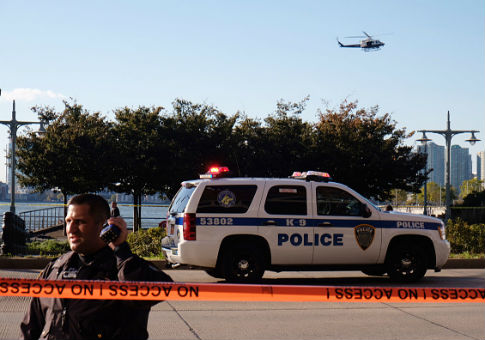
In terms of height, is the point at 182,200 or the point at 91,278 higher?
the point at 182,200

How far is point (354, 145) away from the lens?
31.8m

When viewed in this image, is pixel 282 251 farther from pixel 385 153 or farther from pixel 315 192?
pixel 385 153

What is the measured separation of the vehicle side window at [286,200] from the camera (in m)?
10.6

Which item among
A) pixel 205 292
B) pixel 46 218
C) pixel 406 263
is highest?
pixel 205 292

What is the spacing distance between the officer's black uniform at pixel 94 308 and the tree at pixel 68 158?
2599 centimetres

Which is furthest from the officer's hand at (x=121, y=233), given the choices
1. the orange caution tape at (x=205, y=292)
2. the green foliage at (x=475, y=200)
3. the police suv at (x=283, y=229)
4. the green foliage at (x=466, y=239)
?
the green foliage at (x=475, y=200)

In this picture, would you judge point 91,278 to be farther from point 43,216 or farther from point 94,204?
point 43,216

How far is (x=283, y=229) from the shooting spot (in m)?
10.5

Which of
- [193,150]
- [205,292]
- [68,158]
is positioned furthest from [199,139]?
[205,292]

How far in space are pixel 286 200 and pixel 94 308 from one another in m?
7.86

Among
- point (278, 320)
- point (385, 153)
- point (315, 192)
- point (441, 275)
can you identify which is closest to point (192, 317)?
point (278, 320)

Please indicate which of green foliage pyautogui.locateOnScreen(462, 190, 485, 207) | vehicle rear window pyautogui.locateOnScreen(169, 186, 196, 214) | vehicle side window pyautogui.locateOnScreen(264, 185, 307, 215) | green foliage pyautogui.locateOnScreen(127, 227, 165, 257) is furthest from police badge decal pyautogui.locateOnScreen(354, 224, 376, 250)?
green foliage pyautogui.locateOnScreen(462, 190, 485, 207)

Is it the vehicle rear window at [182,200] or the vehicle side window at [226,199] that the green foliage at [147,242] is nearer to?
the vehicle rear window at [182,200]

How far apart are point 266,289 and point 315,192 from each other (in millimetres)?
6660
